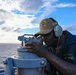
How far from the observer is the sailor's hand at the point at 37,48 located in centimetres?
408

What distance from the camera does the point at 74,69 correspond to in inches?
169

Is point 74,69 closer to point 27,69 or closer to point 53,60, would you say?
point 53,60

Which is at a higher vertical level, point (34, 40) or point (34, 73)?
point (34, 40)

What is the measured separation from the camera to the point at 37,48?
13.7 ft

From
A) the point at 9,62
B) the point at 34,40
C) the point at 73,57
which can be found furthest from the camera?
the point at 73,57

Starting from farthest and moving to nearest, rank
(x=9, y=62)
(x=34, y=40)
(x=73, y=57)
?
(x=73, y=57) < (x=34, y=40) < (x=9, y=62)

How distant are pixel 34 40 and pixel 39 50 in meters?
0.14

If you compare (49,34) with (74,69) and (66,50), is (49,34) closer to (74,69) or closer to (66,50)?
(66,50)

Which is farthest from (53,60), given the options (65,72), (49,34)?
(49,34)

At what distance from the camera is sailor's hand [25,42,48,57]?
13.4 ft

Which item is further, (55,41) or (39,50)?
(55,41)

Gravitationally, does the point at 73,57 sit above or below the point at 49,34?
below

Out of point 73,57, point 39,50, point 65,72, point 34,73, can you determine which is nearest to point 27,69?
point 34,73

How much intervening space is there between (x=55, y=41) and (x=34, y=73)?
Result: 90cm
